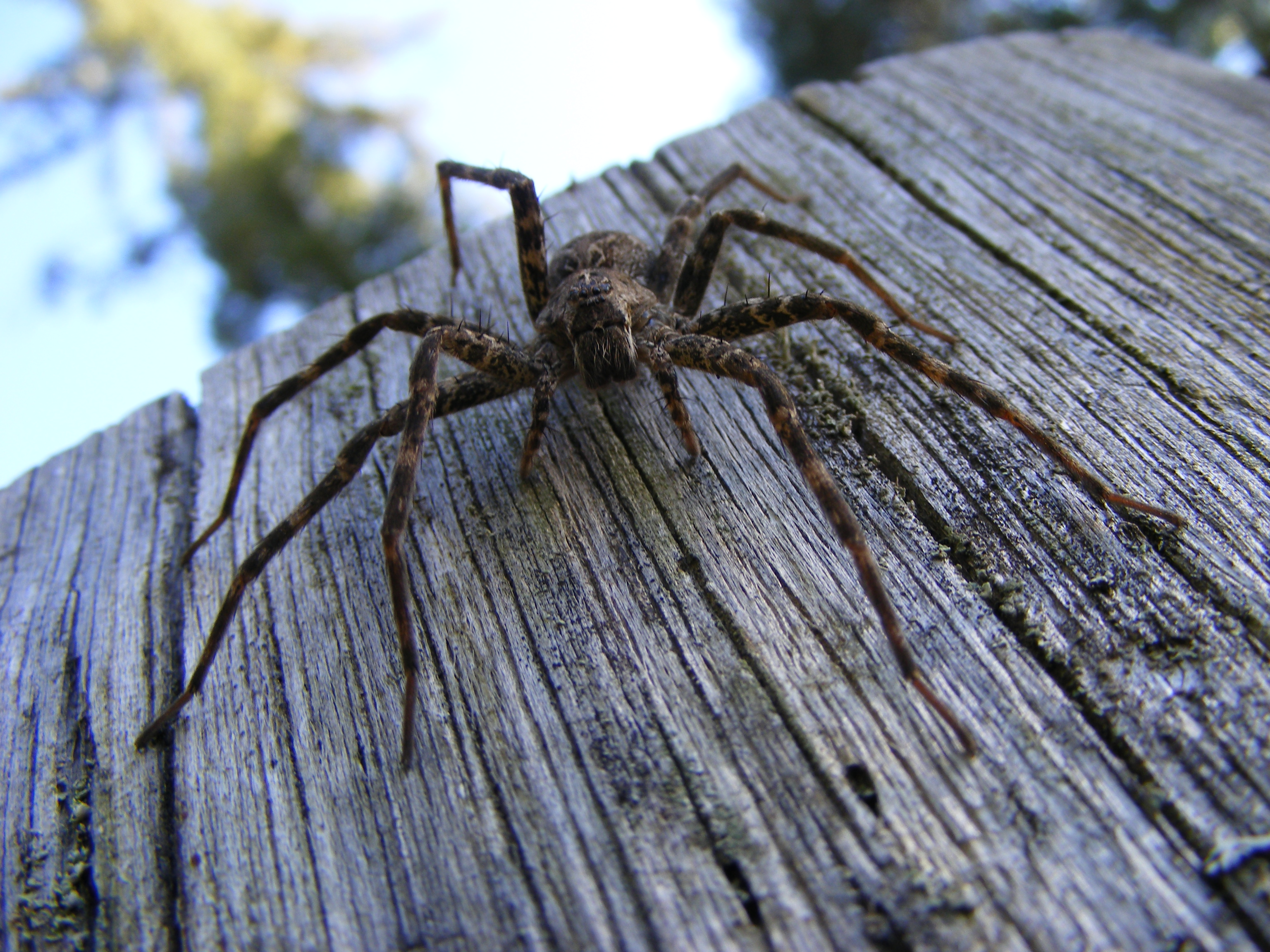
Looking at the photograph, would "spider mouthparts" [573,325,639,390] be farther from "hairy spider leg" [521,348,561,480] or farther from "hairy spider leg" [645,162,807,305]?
"hairy spider leg" [645,162,807,305]

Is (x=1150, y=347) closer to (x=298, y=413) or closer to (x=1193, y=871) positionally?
(x=1193, y=871)

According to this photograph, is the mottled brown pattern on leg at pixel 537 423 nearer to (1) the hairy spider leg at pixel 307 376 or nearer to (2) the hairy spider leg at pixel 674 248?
(1) the hairy spider leg at pixel 307 376

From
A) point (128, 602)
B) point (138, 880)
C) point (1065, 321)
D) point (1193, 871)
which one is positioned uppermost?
point (128, 602)

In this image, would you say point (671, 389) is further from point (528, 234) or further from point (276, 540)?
point (276, 540)

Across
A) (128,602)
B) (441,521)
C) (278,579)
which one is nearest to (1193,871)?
(441,521)

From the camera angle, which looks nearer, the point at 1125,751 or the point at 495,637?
the point at 1125,751

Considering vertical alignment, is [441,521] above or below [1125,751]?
above
